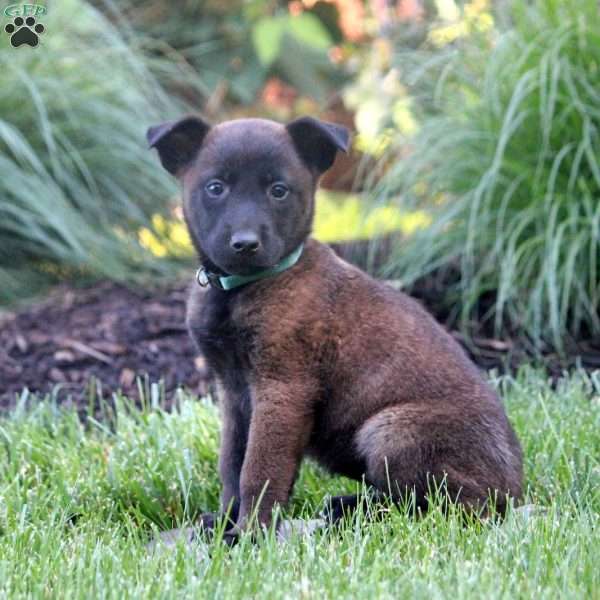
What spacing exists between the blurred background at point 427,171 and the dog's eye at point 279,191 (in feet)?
6.78

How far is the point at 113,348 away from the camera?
561cm

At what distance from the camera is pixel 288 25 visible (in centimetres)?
949

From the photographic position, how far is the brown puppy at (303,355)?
3410 mm

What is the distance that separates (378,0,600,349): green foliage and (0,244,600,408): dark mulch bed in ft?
0.47

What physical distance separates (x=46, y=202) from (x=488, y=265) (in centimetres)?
249

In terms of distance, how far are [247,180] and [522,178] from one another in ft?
8.48

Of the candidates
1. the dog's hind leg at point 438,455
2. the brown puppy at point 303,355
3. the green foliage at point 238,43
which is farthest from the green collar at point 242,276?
the green foliage at point 238,43

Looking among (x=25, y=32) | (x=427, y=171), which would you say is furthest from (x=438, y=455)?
(x=25, y=32)

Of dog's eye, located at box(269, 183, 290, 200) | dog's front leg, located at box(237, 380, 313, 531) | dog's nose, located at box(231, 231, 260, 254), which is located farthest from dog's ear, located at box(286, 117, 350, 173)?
dog's front leg, located at box(237, 380, 313, 531)

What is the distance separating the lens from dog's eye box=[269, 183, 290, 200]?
11.8ft

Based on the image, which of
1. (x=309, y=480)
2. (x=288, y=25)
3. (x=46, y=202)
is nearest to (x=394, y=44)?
(x=288, y=25)

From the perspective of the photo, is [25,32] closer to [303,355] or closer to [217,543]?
[303,355]

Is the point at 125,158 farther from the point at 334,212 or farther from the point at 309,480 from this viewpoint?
the point at 309,480

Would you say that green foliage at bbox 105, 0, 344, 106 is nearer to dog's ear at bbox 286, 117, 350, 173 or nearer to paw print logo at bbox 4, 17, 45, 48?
paw print logo at bbox 4, 17, 45, 48
